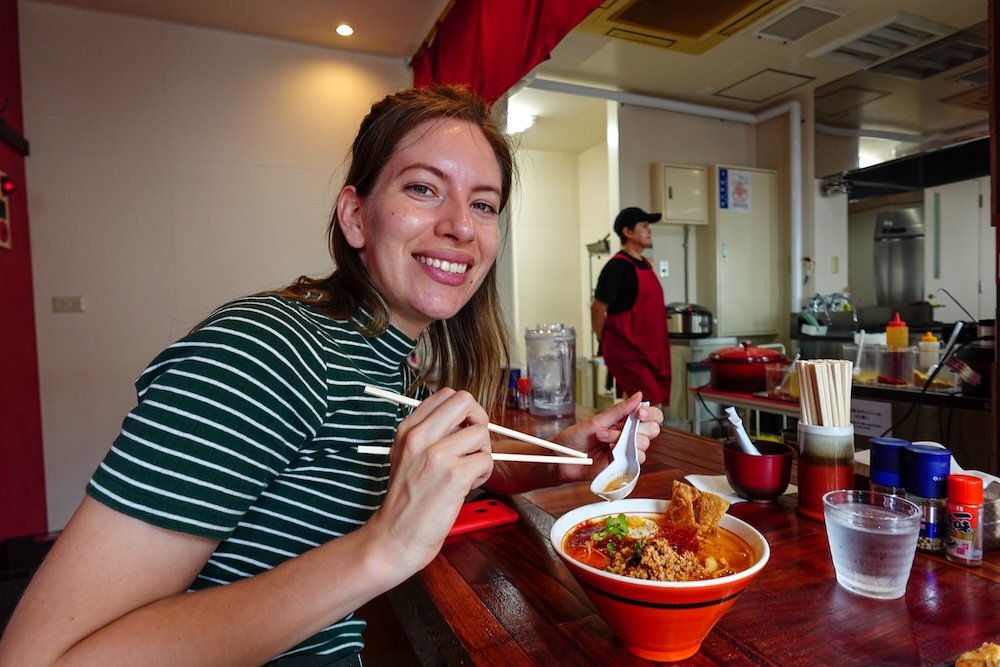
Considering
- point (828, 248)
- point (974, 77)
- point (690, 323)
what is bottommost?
point (690, 323)

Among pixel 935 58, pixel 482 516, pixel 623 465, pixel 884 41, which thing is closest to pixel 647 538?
pixel 623 465

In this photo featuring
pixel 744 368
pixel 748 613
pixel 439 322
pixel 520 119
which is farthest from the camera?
pixel 520 119

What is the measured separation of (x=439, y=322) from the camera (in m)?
1.30

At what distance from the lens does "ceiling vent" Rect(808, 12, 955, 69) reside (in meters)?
3.52

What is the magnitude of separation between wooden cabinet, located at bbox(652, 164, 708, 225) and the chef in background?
1.29 m

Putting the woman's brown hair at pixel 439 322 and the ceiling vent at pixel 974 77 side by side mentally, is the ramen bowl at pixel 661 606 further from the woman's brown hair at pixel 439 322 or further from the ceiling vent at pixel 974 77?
the ceiling vent at pixel 974 77

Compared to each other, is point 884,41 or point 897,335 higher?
point 884,41

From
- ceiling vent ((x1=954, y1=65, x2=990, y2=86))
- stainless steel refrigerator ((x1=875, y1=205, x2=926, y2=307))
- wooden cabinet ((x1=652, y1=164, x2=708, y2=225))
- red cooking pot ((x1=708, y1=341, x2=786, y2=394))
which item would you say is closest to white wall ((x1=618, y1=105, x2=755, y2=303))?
wooden cabinet ((x1=652, y1=164, x2=708, y2=225))

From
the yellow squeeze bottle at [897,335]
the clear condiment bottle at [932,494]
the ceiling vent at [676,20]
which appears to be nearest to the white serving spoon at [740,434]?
the clear condiment bottle at [932,494]

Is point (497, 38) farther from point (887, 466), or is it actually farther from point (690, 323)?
point (690, 323)

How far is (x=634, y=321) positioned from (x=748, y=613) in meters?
2.84

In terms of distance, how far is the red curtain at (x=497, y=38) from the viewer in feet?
6.92

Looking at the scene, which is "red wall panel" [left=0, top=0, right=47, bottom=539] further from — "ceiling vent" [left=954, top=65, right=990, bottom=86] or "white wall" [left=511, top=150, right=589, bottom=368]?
"ceiling vent" [left=954, top=65, right=990, bottom=86]

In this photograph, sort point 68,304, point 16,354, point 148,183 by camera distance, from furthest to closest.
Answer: point 148,183
point 68,304
point 16,354
